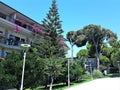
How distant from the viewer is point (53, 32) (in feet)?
107

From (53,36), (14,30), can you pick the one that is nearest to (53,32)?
(53,36)

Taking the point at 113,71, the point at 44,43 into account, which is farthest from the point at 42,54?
the point at 113,71

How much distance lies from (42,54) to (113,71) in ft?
162

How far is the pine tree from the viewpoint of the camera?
30.5m

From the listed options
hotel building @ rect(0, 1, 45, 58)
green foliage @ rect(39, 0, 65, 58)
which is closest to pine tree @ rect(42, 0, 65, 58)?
green foliage @ rect(39, 0, 65, 58)

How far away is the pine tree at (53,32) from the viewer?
30.5 meters

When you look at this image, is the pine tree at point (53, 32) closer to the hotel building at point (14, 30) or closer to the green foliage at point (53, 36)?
the green foliage at point (53, 36)

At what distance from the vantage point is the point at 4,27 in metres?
28.7

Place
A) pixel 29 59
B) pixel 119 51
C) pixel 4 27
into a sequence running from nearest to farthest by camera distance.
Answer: pixel 29 59
pixel 4 27
pixel 119 51

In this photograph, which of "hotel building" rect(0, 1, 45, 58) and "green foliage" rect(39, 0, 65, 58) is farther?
"green foliage" rect(39, 0, 65, 58)

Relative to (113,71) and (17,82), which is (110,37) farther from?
(17,82)

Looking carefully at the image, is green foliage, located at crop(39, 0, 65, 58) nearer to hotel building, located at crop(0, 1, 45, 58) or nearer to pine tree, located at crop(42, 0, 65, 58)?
pine tree, located at crop(42, 0, 65, 58)

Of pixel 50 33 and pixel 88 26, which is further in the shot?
pixel 88 26

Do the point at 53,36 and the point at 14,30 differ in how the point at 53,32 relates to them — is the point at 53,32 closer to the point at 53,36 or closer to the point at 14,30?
the point at 53,36
